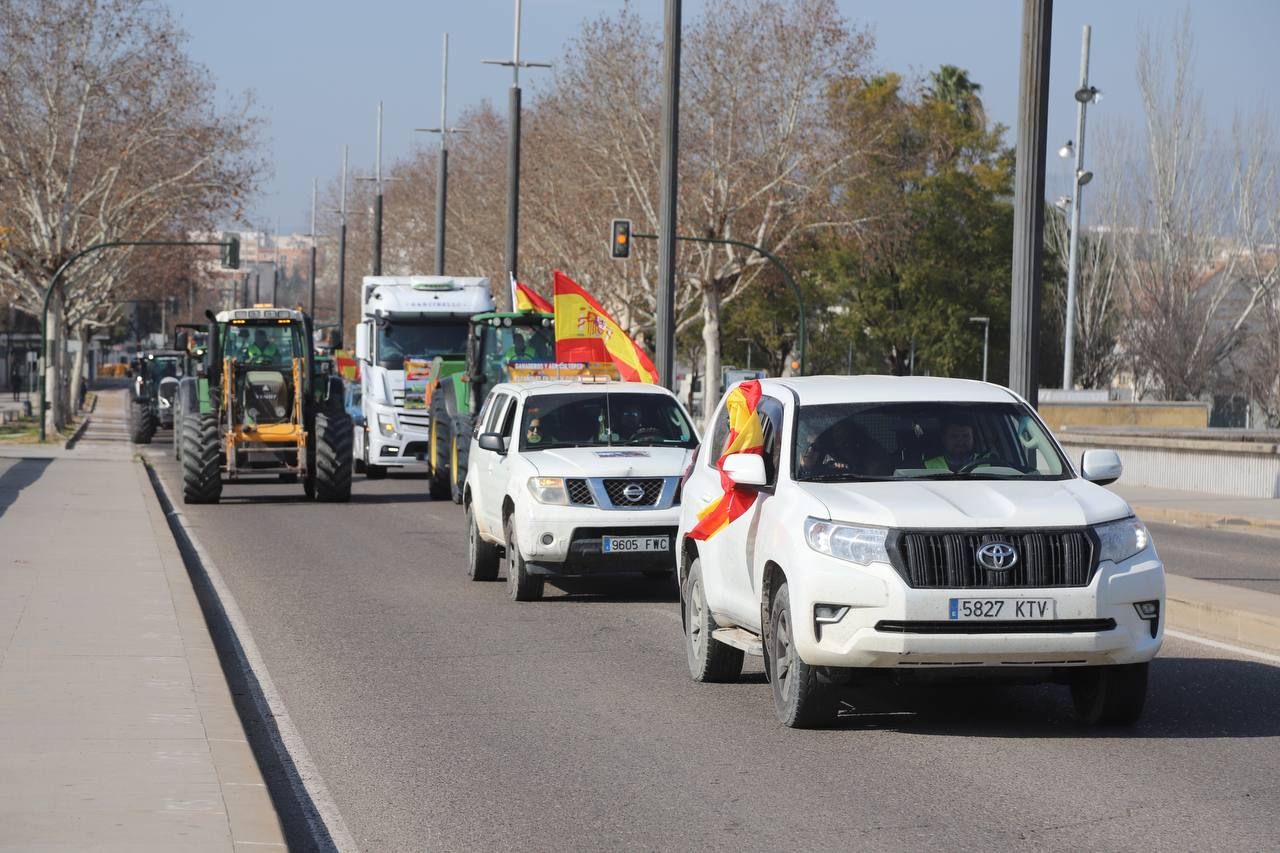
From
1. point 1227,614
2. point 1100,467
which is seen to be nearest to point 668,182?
point 1227,614

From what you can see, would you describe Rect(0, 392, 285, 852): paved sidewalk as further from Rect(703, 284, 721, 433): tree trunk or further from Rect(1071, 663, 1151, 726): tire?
Rect(703, 284, 721, 433): tree trunk

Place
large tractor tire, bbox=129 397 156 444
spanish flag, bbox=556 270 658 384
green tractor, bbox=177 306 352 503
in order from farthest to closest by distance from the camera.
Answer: large tractor tire, bbox=129 397 156 444, green tractor, bbox=177 306 352 503, spanish flag, bbox=556 270 658 384

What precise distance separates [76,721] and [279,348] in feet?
66.0

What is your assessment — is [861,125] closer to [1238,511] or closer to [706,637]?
[1238,511]

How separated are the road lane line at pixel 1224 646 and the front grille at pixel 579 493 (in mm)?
4541

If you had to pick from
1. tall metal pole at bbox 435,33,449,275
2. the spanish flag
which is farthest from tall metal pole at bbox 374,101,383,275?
the spanish flag

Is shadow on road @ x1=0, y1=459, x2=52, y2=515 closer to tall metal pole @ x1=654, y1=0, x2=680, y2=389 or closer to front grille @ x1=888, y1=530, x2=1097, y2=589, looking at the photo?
tall metal pole @ x1=654, y1=0, x2=680, y2=389

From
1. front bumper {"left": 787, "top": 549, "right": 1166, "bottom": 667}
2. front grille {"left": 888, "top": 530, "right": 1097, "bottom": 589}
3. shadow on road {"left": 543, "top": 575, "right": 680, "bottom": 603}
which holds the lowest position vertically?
shadow on road {"left": 543, "top": 575, "right": 680, "bottom": 603}

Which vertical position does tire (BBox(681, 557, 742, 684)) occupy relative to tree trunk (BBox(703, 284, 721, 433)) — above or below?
below

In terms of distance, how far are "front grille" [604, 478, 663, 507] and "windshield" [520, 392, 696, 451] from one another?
1.14 meters

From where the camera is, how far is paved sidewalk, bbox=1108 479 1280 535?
88.2 feet

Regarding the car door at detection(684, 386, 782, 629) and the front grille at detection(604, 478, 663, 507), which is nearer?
the car door at detection(684, 386, 782, 629)

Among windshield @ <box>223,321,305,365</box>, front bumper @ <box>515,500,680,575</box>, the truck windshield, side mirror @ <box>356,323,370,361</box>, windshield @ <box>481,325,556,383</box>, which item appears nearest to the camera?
front bumper @ <box>515,500,680,575</box>

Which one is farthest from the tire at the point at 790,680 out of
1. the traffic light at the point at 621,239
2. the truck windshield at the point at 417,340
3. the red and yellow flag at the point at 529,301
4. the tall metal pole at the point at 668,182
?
the traffic light at the point at 621,239
